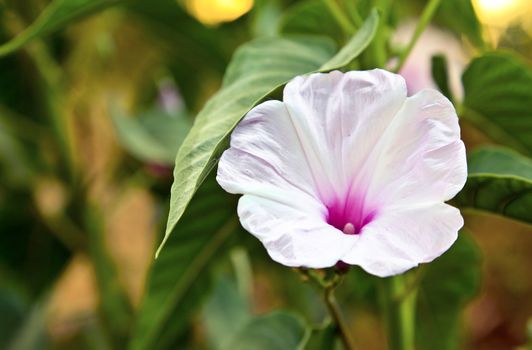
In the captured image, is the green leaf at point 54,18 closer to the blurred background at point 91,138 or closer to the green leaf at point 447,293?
the blurred background at point 91,138

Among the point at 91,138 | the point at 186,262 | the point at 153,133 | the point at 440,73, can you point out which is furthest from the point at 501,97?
the point at 91,138

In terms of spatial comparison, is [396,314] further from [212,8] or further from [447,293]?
[212,8]

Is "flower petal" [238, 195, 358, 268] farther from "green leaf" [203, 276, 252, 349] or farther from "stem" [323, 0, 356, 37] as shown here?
"green leaf" [203, 276, 252, 349]

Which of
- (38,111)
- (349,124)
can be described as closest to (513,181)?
(349,124)

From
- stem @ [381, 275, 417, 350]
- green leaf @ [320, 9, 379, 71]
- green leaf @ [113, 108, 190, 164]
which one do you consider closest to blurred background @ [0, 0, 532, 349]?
green leaf @ [113, 108, 190, 164]

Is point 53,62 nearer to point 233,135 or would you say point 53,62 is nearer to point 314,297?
point 314,297

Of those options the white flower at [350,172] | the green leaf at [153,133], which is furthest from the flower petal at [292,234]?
the green leaf at [153,133]
